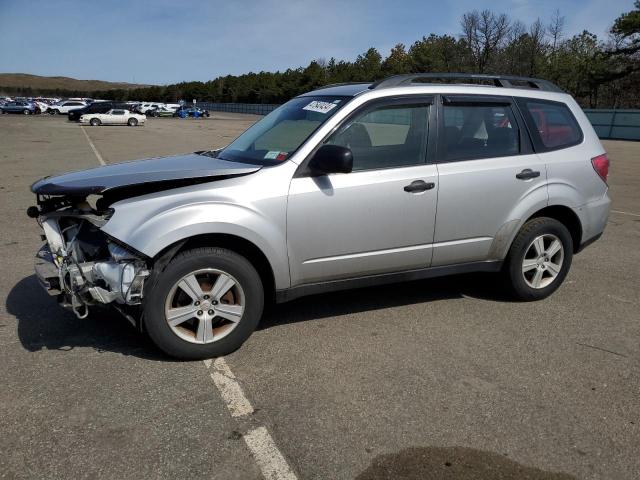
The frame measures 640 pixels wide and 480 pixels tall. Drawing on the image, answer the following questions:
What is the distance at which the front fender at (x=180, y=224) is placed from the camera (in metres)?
3.38

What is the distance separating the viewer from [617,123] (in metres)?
35.7

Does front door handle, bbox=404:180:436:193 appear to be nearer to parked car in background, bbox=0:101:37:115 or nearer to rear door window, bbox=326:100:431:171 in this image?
rear door window, bbox=326:100:431:171

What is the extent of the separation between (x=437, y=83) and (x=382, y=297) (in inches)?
75.3

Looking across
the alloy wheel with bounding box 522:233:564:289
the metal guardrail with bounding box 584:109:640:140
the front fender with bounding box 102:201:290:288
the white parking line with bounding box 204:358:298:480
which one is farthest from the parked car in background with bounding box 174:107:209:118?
the white parking line with bounding box 204:358:298:480

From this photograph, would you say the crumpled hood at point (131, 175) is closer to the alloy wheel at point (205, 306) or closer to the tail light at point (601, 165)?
the alloy wheel at point (205, 306)

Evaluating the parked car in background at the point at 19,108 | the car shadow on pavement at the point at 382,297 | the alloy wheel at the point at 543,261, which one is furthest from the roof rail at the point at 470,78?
the parked car in background at the point at 19,108

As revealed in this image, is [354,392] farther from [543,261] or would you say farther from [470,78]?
[470,78]

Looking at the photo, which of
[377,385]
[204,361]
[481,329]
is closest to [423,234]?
[481,329]

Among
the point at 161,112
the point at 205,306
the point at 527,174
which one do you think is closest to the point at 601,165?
the point at 527,174

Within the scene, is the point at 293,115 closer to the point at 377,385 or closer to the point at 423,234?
the point at 423,234

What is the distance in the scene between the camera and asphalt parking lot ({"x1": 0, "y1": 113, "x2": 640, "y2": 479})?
2.68m

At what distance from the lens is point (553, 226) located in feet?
15.7

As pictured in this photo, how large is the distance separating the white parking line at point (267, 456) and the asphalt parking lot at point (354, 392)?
0.03m

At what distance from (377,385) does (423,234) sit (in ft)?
4.36
